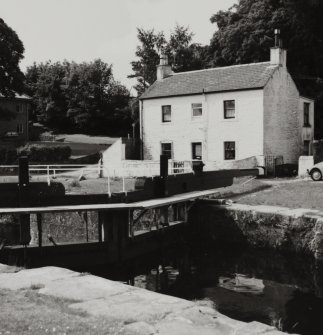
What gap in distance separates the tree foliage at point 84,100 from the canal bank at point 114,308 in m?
48.5

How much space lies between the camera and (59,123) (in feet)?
202

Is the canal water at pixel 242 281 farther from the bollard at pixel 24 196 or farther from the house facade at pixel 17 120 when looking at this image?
the house facade at pixel 17 120

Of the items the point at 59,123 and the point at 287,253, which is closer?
the point at 287,253

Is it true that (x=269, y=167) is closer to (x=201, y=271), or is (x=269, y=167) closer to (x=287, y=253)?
(x=287, y=253)

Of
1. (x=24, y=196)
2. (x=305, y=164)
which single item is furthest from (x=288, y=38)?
(x=24, y=196)

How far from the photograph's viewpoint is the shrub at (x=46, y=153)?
38.9m

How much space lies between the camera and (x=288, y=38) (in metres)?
43.1

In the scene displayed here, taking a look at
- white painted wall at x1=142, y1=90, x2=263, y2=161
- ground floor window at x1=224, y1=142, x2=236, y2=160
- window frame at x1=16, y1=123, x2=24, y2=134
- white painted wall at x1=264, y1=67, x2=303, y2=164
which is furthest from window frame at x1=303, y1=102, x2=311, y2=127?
window frame at x1=16, y1=123, x2=24, y2=134

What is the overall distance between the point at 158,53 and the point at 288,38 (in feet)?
55.1

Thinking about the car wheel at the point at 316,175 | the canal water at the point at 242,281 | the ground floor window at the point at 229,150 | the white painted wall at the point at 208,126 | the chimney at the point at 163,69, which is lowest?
the canal water at the point at 242,281

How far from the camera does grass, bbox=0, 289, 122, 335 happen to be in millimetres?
5969

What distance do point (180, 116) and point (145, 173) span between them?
6.67 m

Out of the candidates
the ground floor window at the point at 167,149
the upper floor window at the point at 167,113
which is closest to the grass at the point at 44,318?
the ground floor window at the point at 167,149

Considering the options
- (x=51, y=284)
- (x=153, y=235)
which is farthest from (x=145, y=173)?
(x=51, y=284)
